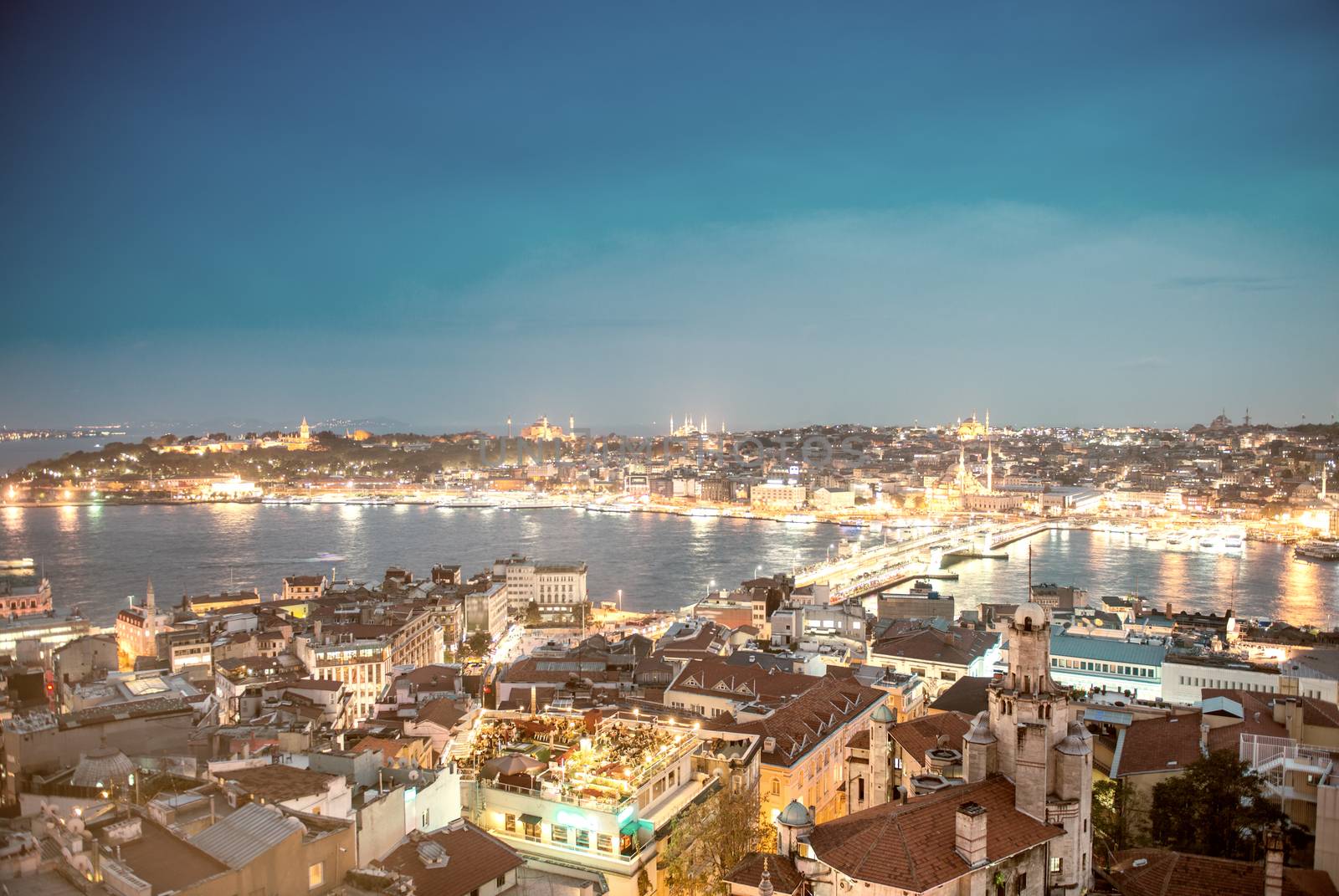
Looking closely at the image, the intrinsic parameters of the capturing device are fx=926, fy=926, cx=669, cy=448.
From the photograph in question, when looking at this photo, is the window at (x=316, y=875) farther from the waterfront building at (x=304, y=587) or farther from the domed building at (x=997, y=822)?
the waterfront building at (x=304, y=587)

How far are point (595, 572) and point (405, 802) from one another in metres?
17.3

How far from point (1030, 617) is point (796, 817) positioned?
3.37 ft

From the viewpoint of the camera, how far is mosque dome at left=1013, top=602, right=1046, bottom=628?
10.2 feet

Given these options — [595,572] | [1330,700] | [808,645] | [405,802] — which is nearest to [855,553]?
[595,572]

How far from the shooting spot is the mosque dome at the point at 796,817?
3.01 m

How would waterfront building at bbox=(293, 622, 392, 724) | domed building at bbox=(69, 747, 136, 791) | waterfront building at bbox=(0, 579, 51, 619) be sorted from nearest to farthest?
domed building at bbox=(69, 747, 136, 791) < waterfront building at bbox=(293, 622, 392, 724) < waterfront building at bbox=(0, 579, 51, 619)

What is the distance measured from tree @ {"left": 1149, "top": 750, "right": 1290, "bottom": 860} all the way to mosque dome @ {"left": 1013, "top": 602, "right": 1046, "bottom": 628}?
63.4 inches

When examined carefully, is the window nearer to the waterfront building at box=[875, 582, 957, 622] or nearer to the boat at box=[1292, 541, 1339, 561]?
the waterfront building at box=[875, 582, 957, 622]

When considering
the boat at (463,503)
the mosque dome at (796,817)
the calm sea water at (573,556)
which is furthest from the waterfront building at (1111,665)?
the boat at (463,503)

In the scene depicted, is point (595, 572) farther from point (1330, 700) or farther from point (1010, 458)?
point (1010, 458)

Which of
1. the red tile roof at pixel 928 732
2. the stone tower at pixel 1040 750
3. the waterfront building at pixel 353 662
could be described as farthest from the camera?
the waterfront building at pixel 353 662

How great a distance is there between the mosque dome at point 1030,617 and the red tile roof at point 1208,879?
3.18 feet

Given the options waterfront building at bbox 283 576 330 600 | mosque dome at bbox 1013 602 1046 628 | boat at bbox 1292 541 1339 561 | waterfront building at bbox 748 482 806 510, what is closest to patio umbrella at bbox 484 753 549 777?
mosque dome at bbox 1013 602 1046 628

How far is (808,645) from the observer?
10.2 meters
